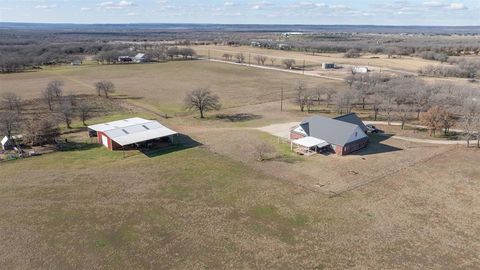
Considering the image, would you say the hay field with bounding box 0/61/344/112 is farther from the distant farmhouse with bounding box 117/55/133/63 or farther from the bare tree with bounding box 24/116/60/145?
the bare tree with bounding box 24/116/60/145

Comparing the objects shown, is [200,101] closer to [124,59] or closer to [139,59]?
[139,59]

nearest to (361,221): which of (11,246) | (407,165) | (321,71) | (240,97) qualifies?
(407,165)

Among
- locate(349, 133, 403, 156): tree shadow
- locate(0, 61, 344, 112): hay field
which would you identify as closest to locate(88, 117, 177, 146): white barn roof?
locate(0, 61, 344, 112): hay field

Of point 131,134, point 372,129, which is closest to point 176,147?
point 131,134

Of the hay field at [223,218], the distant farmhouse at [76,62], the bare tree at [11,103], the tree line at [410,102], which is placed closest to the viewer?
the hay field at [223,218]

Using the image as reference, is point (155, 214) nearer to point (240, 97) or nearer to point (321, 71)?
point (240, 97)

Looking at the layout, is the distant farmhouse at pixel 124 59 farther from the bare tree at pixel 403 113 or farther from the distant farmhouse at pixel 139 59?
the bare tree at pixel 403 113

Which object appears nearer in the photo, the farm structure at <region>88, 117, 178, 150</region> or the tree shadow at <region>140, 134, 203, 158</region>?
the tree shadow at <region>140, 134, 203, 158</region>

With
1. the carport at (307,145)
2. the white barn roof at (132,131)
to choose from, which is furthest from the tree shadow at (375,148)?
the white barn roof at (132,131)
